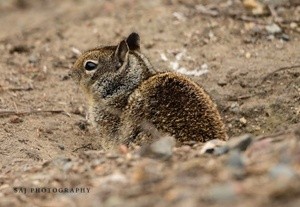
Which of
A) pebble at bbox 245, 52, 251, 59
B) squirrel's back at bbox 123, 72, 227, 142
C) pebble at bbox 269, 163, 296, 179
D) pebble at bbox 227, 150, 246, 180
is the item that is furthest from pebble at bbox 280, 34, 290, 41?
pebble at bbox 269, 163, 296, 179

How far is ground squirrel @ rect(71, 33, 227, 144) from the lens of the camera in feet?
21.0

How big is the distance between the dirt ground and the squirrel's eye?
2.11 ft

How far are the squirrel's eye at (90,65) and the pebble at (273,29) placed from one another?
2461 millimetres

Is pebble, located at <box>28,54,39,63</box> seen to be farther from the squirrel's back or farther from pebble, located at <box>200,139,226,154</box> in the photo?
pebble, located at <box>200,139,226,154</box>

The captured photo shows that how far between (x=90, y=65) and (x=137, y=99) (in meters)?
0.72

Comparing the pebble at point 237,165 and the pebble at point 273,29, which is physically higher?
the pebble at point 237,165

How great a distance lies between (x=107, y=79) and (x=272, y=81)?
171 centimetres

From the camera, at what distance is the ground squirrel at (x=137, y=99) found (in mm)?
6410

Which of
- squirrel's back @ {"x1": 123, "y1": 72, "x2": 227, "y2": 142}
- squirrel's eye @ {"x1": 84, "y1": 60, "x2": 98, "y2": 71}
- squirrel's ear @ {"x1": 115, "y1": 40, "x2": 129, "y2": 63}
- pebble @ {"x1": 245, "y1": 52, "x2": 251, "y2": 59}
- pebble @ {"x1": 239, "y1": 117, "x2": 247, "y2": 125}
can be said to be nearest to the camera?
squirrel's back @ {"x1": 123, "y1": 72, "x2": 227, "y2": 142}

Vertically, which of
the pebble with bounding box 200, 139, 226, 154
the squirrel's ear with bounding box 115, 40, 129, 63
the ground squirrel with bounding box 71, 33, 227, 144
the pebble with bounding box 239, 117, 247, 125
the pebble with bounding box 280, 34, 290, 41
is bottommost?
the pebble with bounding box 239, 117, 247, 125

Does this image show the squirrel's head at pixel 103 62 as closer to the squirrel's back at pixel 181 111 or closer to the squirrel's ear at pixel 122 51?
the squirrel's ear at pixel 122 51

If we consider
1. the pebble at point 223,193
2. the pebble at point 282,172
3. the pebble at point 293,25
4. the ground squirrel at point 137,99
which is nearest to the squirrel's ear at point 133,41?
the ground squirrel at point 137,99

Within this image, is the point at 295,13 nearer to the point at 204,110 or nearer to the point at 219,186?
the point at 204,110

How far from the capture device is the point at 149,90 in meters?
6.67
